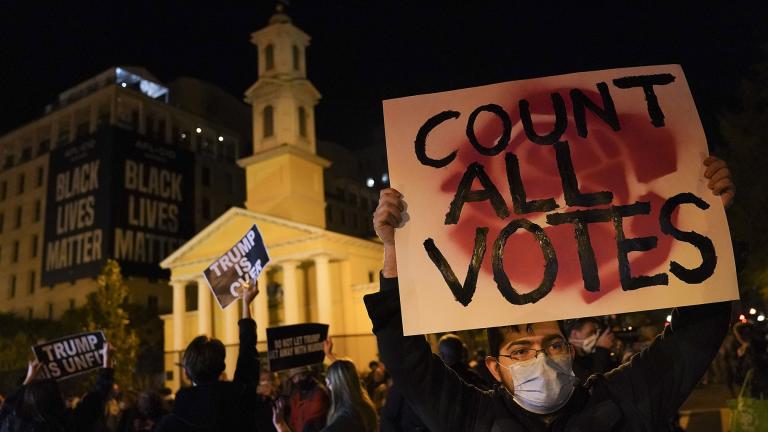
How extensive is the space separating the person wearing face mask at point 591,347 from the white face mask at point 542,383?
8.78 ft

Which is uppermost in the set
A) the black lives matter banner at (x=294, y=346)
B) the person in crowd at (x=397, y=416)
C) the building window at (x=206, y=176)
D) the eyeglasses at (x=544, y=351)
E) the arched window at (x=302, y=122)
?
the building window at (x=206, y=176)

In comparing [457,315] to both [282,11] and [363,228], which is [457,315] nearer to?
[282,11]

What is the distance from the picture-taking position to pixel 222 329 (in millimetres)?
42844

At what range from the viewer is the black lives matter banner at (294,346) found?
8688mm

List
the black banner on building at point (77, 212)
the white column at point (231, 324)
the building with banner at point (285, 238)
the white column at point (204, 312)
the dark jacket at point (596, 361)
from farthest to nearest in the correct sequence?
the black banner on building at point (77, 212) → the white column at point (204, 312) → the white column at point (231, 324) → the building with banner at point (285, 238) → the dark jacket at point (596, 361)

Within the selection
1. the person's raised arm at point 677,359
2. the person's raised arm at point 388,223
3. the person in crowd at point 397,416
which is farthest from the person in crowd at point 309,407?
the person's raised arm at point 677,359

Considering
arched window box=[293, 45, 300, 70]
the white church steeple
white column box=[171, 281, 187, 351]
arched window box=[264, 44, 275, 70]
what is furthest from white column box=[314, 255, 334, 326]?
arched window box=[264, 44, 275, 70]

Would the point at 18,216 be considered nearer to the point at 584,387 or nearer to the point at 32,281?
the point at 32,281

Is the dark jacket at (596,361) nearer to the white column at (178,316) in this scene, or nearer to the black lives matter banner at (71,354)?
the black lives matter banner at (71,354)

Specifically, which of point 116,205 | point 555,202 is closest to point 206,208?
point 116,205

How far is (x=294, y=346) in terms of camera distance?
8.93 m

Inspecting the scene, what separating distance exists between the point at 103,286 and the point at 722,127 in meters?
31.0

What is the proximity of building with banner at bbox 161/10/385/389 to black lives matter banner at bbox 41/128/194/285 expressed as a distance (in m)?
8.74

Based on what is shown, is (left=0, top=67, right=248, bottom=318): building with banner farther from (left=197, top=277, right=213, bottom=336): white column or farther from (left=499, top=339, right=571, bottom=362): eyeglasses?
(left=499, top=339, right=571, bottom=362): eyeglasses
